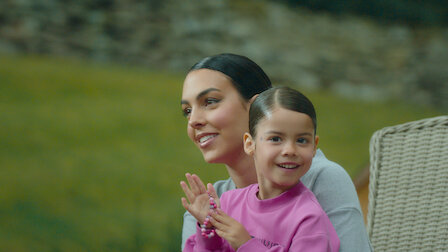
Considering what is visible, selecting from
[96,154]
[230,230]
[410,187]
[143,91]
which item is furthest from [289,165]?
[143,91]

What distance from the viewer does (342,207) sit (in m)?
1.45

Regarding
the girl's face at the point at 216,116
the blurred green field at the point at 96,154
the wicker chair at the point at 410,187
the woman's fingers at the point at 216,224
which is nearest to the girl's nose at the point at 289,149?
the woman's fingers at the point at 216,224

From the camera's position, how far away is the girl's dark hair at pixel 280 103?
1.27 m

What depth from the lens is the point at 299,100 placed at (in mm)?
1282

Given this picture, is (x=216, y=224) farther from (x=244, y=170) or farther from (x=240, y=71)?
(x=240, y=71)

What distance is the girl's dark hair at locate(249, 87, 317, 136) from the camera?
1272 millimetres

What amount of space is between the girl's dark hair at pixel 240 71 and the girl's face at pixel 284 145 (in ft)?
1.21

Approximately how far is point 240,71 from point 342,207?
506mm

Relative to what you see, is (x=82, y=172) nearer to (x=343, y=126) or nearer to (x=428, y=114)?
(x=343, y=126)

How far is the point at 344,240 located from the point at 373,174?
2.73ft

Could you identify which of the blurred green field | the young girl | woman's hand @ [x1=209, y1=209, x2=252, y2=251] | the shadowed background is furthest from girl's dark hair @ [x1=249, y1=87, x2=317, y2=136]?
the shadowed background

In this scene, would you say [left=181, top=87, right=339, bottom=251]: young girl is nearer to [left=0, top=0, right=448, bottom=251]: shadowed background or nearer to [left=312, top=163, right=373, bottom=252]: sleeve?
[left=312, top=163, right=373, bottom=252]: sleeve

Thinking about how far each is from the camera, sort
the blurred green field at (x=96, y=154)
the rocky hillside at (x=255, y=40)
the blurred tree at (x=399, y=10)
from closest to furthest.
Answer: the blurred green field at (x=96, y=154)
the rocky hillside at (x=255, y=40)
the blurred tree at (x=399, y=10)

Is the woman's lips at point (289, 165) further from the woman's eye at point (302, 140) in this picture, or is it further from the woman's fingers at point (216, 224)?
the woman's fingers at point (216, 224)
